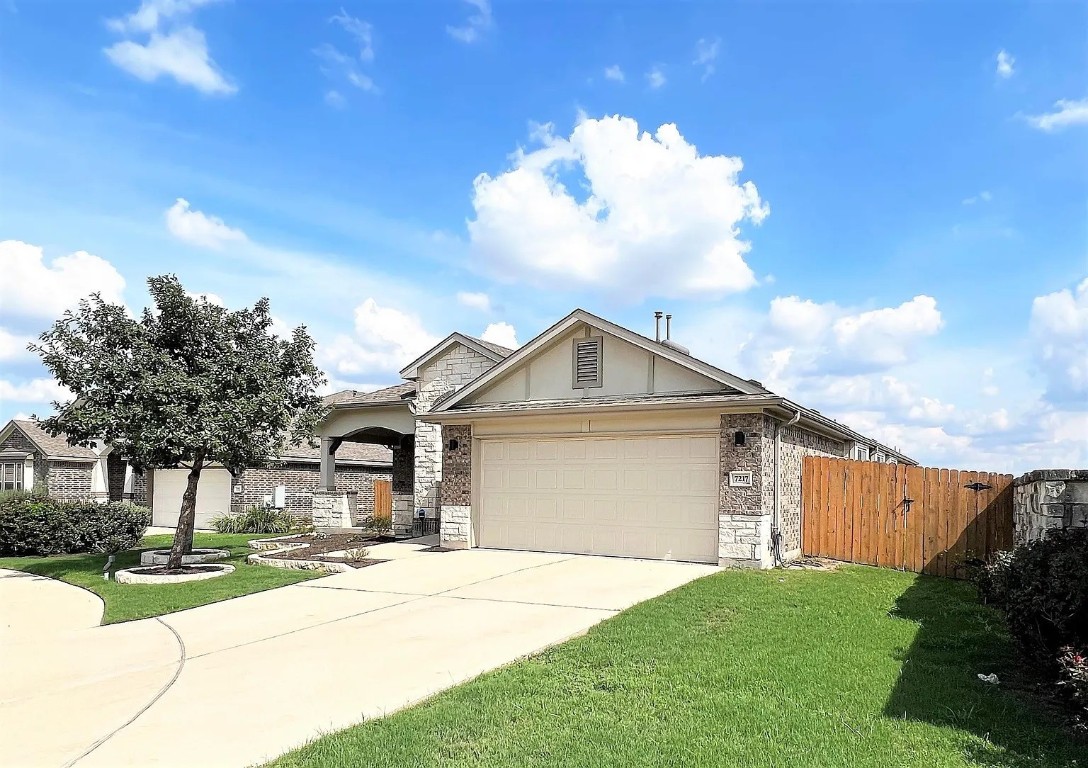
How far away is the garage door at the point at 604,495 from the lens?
13.5 metres

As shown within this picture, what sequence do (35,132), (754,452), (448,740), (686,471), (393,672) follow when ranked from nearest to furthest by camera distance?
(448,740), (393,672), (35,132), (754,452), (686,471)

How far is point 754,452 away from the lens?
12.8 meters

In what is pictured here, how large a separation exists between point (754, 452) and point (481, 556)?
5567 mm

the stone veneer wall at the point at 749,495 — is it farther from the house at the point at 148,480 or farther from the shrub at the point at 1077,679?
the house at the point at 148,480

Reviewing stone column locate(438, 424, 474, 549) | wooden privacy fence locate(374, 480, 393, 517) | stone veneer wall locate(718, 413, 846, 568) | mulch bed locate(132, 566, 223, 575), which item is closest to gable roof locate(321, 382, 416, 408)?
wooden privacy fence locate(374, 480, 393, 517)

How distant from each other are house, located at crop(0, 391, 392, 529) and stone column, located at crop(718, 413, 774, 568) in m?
16.2

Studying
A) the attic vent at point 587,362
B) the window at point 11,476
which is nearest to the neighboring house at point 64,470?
the window at point 11,476

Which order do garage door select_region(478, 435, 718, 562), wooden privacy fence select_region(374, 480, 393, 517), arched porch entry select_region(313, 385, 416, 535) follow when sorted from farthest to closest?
wooden privacy fence select_region(374, 480, 393, 517) → arched porch entry select_region(313, 385, 416, 535) → garage door select_region(478, 435, 718, 562)

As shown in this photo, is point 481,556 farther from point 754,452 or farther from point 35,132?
point 35,132

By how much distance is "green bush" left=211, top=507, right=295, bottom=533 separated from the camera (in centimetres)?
2383

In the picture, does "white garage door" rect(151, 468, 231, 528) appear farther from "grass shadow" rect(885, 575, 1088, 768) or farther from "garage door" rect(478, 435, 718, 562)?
"grass shadow" rect(885, 575, 1088, 768)

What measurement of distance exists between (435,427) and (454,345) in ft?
7.16

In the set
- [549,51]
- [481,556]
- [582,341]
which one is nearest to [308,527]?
[481,556]

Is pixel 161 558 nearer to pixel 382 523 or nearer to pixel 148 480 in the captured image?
pixel 382 523
